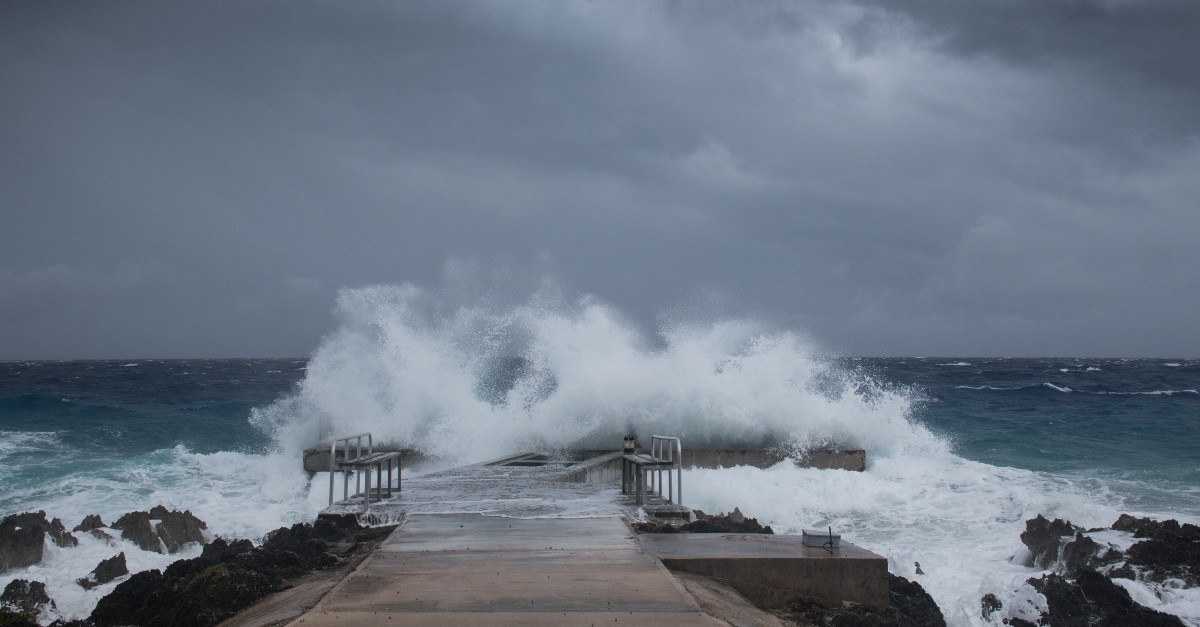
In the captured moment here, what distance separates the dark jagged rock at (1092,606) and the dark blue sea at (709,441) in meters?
0.39

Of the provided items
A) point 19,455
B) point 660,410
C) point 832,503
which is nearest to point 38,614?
point 832,503

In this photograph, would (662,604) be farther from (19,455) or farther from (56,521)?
(19,455)

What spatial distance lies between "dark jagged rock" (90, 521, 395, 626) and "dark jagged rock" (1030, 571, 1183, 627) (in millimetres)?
6724

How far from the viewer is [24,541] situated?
38.0 feet

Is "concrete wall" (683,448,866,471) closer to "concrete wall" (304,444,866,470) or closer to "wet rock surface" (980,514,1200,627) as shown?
"concrete wall" (304,444,866,470)

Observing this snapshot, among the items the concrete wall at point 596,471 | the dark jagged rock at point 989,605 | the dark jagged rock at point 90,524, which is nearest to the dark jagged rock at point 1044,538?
the dark jagged rock at point 989,605

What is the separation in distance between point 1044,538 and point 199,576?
10.3 metres

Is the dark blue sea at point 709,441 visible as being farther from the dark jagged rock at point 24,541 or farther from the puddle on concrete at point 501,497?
the puddle on concrete at point 501,497

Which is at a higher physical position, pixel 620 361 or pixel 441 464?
pixel 620 361

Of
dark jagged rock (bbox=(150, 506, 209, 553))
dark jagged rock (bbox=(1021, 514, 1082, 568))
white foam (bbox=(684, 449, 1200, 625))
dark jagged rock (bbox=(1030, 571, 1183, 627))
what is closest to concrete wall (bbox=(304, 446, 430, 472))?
dark jagged rock (bbox=(150, 506, 209, 553))

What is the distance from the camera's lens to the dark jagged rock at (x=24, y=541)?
11.4m

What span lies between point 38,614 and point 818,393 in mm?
17449

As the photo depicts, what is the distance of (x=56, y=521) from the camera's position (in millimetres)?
12617

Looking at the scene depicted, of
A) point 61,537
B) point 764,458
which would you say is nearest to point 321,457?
point 61,537
